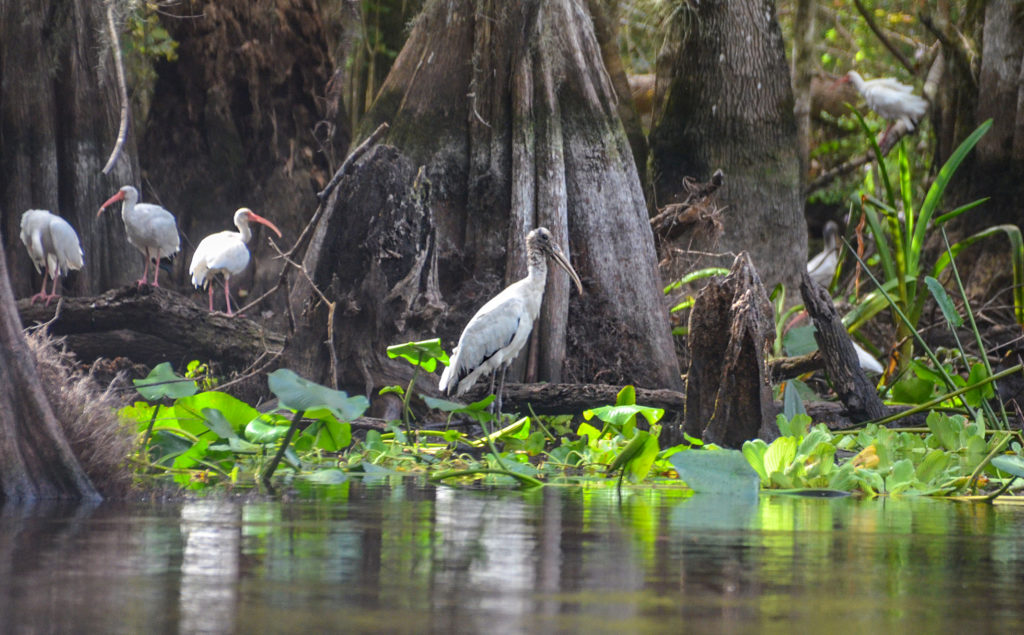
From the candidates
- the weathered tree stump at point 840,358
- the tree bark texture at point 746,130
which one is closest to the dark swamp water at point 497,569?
the weathered tree stump at point 840,358

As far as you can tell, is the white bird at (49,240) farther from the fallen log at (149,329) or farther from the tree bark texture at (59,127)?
the fallen log at (149,329)

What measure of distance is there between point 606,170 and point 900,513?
6194 millimetres

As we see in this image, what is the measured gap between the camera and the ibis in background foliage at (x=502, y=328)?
809 cm

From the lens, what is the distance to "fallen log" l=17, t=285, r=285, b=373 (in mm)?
8992

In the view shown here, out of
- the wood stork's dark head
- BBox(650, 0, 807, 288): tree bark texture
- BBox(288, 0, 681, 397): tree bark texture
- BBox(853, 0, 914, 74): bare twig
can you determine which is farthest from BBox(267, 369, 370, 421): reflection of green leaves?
BBox(853, 0, 914, 74): bare twig

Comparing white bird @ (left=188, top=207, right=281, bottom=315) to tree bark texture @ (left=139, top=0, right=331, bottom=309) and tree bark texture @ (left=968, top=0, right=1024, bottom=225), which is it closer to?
tree bark texture @ (left=139, top=0, right=331, bottom=309)

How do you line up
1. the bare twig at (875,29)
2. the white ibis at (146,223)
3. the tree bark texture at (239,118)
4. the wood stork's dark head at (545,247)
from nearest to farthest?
the wood stork's dark head at (545,247)
the white ibis at (146,223)
the tree bark texture at (239,118)
the bare twig at (875,29)

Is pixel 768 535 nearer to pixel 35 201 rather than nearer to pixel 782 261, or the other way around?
pixel 782 261

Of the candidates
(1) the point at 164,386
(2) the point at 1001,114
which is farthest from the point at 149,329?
(2) the point at 1001,114

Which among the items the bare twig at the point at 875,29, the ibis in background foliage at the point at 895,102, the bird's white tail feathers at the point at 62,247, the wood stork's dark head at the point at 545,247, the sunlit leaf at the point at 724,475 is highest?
the bare twig at the point at 875,29

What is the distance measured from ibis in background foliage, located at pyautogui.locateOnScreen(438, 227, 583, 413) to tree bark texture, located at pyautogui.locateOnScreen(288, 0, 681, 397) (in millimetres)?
587

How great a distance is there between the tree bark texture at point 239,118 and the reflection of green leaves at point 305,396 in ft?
29.8

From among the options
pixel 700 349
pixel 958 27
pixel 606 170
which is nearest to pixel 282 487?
pixel 700 349

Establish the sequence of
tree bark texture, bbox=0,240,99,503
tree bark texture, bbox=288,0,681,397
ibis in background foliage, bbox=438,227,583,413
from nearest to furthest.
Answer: tree bark texture, bbox=0,240,99,503 < ibis in background foliage, bbox=438,227,583,413 < tree bark texture, bbox=288,0,681,397
